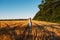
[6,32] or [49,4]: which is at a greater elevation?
[49,4]

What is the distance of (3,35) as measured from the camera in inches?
325

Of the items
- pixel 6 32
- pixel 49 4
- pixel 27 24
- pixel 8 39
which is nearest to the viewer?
pixel 8 39

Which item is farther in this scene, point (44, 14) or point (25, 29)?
point (44, 14)

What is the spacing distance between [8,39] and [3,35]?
37cm

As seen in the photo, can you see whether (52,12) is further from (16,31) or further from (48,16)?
(16,31)

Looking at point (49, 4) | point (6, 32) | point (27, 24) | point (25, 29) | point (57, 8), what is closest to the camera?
point (6, 32)

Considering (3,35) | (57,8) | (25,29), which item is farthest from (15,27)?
(57,8)

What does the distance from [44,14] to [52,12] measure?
5.21ft

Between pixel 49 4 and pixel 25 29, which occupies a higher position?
pixel 49 4

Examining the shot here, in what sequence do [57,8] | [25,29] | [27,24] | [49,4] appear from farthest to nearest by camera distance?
[49,4] < [57,8] < [27,24] < [25,29]

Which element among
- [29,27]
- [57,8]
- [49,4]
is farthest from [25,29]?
[49,4]

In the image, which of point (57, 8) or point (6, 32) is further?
point (57, 8)

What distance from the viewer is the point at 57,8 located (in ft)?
91.4

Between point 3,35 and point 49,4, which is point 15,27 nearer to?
point 3,35
